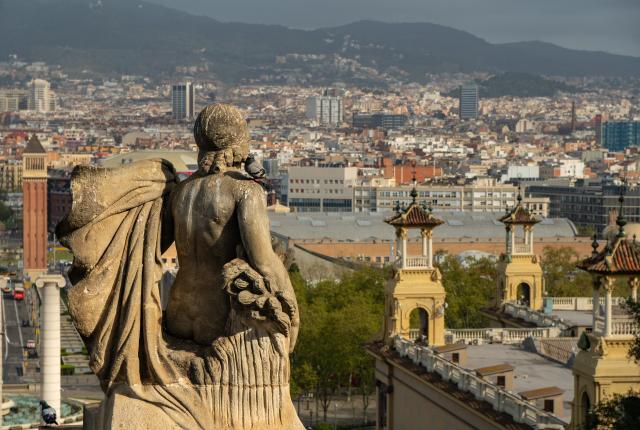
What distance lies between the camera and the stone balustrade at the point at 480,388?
2372 centimetres

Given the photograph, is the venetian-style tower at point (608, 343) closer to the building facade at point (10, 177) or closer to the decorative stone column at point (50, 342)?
the decorative stone column at point (50, 342)

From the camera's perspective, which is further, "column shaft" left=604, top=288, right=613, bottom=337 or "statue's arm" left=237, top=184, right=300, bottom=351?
"column shaft" left=604, top=288, right=613, bottom=337

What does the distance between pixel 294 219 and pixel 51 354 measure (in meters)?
59.2

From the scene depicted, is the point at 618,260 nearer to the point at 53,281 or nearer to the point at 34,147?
the point at 53,281

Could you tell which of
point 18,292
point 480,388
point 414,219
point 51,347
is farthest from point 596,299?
point 18,292

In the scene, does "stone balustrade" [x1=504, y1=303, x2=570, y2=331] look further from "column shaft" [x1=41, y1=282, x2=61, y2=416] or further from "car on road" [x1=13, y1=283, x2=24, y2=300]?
"car on road" [x1=13, y1=283, x2=24, y2=300]

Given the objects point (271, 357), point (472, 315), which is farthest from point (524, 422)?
point (472, 315)

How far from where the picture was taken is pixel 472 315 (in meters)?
48.7

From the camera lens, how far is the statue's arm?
25.0ft

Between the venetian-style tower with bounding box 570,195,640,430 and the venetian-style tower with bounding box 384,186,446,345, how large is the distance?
10.0 metres

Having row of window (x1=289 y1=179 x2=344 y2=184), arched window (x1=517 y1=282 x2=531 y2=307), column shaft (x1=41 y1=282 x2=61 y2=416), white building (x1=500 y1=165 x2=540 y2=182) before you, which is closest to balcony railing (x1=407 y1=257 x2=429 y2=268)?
arched window (x1=517 y1=282 x2=531 y2=307)

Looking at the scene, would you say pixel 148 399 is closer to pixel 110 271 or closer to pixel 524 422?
pixel 110 271

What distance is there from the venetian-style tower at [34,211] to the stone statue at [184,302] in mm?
115678

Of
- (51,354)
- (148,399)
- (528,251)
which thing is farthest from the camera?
(51,354)
